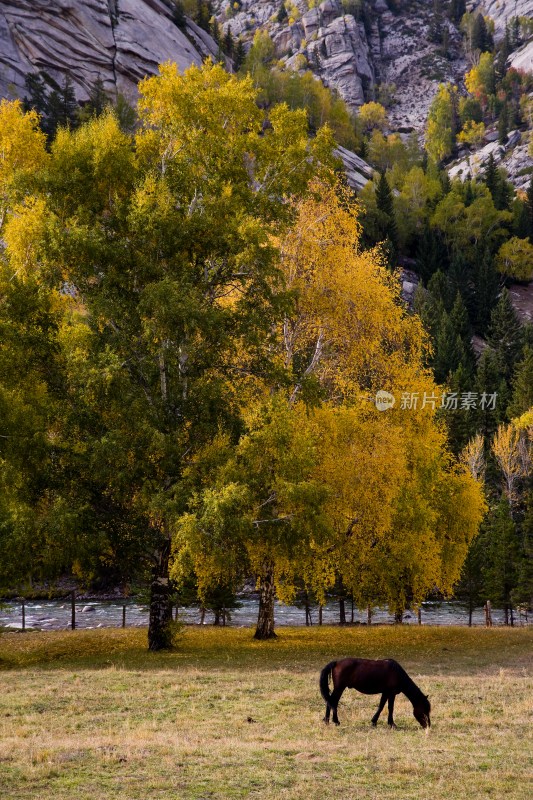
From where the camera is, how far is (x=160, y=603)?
23438 millimetres

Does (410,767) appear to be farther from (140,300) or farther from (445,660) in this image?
(140,300)

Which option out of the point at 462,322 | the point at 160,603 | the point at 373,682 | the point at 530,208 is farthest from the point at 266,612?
the point at 530,208

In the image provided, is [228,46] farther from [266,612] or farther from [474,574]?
[266,612]

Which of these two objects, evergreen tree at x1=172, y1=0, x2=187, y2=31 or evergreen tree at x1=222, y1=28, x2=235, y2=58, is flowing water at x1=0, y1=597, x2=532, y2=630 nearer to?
evergreen tree at x1=172, y1=0, x2=187, y2=31

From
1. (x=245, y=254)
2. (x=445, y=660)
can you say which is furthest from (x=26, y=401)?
(x=445, y=660)

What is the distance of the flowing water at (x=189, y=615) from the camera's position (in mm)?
48428

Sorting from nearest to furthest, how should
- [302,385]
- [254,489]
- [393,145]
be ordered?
[254,489] < [302,385] < [393,145]

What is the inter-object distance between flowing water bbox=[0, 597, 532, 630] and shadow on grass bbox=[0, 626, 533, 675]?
1686 centimetres

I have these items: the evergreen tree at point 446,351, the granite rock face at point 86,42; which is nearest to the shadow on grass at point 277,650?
the evergreen tree at point 446,351

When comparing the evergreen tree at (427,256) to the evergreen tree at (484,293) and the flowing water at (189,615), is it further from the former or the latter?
the flowing water at (189,615)

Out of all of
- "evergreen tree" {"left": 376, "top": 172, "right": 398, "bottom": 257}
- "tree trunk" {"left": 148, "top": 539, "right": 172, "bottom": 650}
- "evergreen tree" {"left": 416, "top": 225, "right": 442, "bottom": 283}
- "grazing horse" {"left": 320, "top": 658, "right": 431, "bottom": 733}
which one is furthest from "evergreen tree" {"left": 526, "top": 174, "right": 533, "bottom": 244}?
"grazing horse" {"left": 320, "top": 658, "right": 431, "bottom": 733}

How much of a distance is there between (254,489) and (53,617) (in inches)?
1337

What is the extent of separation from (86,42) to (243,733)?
4926 inches

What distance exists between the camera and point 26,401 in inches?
882
